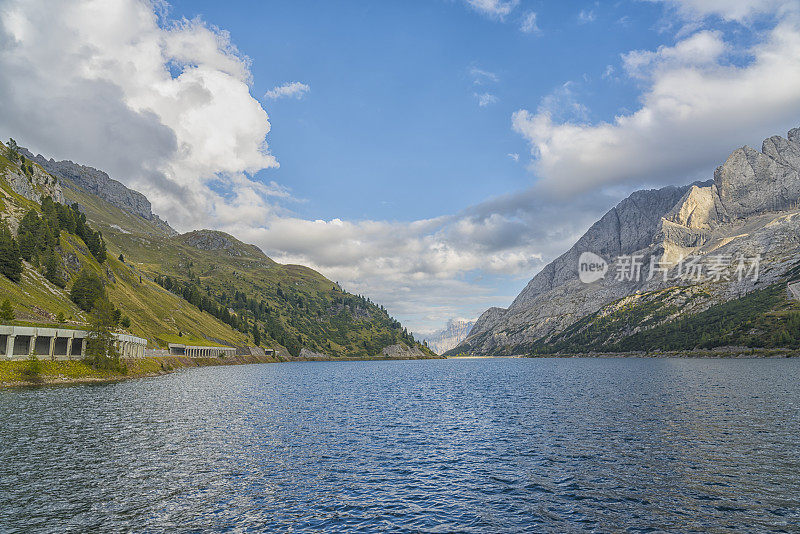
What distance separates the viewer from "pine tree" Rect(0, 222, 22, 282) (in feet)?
434

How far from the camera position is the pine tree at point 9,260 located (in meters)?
132

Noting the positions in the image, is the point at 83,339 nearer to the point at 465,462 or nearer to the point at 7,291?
the point at 7,291

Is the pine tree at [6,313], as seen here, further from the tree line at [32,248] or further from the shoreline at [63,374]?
the tree line at [32,248]

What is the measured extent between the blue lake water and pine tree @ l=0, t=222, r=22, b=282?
74.3 m

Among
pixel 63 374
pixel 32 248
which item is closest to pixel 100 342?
pixel 63 374

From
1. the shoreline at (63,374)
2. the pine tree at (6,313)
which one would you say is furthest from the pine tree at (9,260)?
the shoreline at (63,374)

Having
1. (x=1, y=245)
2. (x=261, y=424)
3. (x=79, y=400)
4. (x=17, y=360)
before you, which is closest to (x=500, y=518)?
(x=261, y=424)

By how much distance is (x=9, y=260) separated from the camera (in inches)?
5236

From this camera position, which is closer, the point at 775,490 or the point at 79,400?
the point at 775,490

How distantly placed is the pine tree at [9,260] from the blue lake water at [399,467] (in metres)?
74.3

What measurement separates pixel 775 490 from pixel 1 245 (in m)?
183

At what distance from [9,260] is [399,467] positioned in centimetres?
15055

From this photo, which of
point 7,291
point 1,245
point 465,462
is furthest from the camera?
point 1,245

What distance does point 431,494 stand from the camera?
37.0 m
